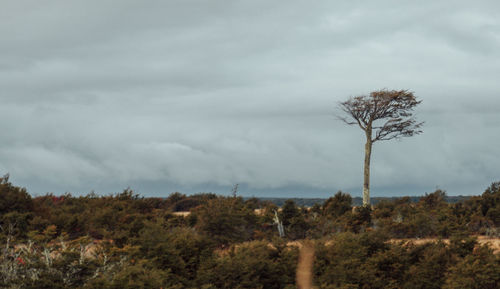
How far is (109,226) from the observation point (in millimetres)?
17578

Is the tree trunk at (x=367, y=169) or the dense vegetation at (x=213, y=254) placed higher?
the tree trunk at (x=367, y=169)

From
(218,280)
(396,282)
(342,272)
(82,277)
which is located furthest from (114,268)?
(396,282)

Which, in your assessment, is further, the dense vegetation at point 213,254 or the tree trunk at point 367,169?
the tree trunk at point 367,169

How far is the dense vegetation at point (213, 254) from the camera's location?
33.7ft

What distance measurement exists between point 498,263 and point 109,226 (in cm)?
1228

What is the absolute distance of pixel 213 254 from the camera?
13.4 metres

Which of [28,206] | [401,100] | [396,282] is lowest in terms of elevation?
[396,282]

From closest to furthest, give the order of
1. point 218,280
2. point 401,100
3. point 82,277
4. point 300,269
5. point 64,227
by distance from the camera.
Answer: point 300,269 < point 82,277 < point 218,280 < point 64,227 < point 401,100

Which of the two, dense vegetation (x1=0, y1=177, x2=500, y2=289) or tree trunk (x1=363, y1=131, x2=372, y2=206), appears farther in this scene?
tree trunk (x1=363, y1=131, x2=372, y2=206)

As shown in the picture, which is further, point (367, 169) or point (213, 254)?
point (367, 169)

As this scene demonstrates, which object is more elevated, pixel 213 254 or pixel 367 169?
pixel 367 169

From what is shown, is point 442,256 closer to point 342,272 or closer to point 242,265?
point 342,272

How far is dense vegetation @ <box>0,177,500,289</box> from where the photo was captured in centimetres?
1028

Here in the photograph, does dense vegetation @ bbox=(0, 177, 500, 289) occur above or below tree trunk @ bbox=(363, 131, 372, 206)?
below
